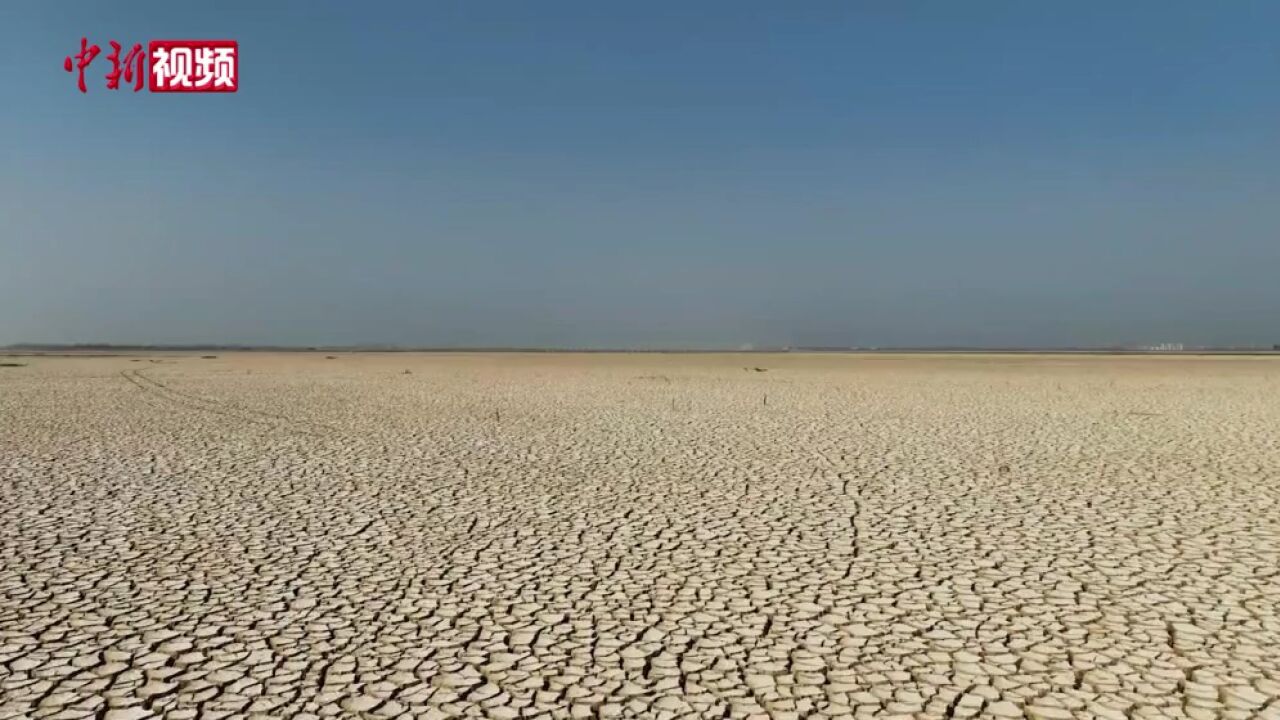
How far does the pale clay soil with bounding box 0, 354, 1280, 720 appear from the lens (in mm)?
3053

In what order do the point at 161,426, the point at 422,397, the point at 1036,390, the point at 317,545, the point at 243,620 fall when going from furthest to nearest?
the point at 1036,390
the point at 422,397
the point at 161,426
the point at 317,545
the point at 243,620

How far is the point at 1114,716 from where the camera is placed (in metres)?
2.85

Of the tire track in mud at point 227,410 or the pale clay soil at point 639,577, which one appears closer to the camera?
the pale clay soil at point 639,577

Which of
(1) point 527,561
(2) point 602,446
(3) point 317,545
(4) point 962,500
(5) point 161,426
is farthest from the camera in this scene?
(5) point 161,426

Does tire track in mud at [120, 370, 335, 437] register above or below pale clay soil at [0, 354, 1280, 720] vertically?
above

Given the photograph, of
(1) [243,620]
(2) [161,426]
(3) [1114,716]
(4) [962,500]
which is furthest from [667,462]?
(2) [161,426]

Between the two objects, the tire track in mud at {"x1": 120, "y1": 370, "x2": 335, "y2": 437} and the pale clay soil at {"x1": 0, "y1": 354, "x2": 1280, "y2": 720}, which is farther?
the tire track in mud at {"x1": 120, "y1": 370, "x2": 335, "y2": 437}

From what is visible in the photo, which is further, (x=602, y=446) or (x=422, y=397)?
(x=422, y=397)

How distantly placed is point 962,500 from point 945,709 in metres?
3.77

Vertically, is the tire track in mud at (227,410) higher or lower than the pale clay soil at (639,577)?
higher

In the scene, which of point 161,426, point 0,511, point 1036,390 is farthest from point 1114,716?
point 1036,390

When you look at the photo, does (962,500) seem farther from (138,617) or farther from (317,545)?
(138,617)

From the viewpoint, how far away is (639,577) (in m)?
4.43

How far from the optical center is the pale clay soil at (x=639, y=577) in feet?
10.0
